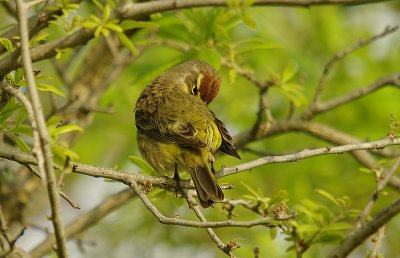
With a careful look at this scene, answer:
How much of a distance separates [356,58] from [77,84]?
151 inches

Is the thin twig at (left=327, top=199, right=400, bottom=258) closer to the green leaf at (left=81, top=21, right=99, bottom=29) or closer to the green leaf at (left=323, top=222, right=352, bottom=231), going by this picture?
the green leaf at (left=323, top=222, right=352, bottom=231)

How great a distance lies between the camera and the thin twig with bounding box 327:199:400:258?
5.27 metres

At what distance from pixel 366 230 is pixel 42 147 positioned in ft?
8.66

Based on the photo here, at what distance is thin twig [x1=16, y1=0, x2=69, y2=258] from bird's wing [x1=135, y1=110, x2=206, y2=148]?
7.65 feet

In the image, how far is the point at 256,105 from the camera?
1008cm

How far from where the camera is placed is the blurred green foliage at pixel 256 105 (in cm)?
688

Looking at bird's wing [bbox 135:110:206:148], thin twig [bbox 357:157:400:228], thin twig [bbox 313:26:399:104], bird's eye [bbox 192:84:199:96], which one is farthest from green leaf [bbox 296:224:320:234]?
bird's eye [bbox 192:84:199:96]

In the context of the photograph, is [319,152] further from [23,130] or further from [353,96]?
[353,96]

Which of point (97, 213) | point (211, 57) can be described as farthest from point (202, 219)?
point (97, 213)

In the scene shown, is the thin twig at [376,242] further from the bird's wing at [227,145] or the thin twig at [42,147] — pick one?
the thin twig at [42,147]

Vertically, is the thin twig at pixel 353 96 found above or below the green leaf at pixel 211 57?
below

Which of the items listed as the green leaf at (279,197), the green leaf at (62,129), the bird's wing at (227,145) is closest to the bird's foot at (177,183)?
the bird's wing at (227,145)

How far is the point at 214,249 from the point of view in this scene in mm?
9828

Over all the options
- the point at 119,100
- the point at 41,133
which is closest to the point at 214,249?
the point at 119,100
